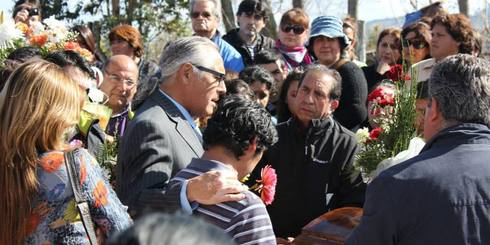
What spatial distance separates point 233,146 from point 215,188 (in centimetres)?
23

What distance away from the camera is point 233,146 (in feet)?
10.5

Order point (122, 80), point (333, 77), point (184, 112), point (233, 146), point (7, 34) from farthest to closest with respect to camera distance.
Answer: point (122, 80), point (7, 34), point (333, 77), point (184, 112), point (233, 146)

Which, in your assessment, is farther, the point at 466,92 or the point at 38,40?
the point at 38,40

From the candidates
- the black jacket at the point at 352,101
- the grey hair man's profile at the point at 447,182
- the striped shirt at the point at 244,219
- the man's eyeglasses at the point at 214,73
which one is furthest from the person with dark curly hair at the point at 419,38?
the striped shirt at the point at 244,219

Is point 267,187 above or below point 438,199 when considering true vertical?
below

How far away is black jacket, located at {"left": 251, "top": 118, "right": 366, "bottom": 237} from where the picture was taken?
4742 mm

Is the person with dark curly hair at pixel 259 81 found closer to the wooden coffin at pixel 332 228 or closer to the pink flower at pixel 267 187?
the wooden coffin at pixel 332 228

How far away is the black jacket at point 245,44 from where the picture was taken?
785 cm

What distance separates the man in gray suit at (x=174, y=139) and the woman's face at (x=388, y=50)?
3.73 m

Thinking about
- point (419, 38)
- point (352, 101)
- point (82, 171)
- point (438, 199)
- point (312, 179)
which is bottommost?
point (312, 179)

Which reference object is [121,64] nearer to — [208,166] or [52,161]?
[208,166]

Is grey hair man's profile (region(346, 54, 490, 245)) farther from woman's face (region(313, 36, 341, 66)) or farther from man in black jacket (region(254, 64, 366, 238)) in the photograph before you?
woman's face (region(313, 36, 341, 66))

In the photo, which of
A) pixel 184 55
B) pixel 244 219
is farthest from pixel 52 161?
pixel 184 55

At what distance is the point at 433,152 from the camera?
295 centimetres
